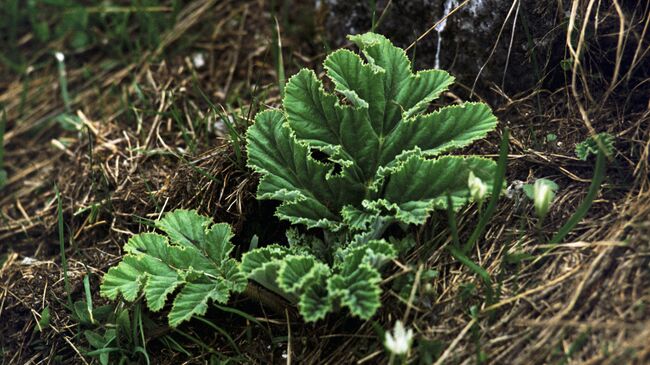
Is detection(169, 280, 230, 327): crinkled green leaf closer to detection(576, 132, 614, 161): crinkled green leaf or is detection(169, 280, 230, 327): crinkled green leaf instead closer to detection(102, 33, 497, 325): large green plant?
detection(102, 33, 497, 325): large green plant

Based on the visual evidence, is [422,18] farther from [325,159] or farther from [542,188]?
[542,188]

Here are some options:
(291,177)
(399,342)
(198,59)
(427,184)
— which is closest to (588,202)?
(427,184)

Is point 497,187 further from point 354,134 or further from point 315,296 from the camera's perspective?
point 315,296

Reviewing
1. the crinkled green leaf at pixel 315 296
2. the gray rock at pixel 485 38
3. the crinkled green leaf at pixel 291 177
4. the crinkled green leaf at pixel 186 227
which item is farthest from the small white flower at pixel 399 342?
the gray rock at pixel 485 38

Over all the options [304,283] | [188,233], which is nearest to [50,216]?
[188,233]

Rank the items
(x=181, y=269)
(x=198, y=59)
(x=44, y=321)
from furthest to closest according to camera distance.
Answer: (x=198, y=59)
(x=44, y=321)
(x=181, y=269)

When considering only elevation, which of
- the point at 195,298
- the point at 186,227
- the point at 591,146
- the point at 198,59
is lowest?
the point at 195,298
